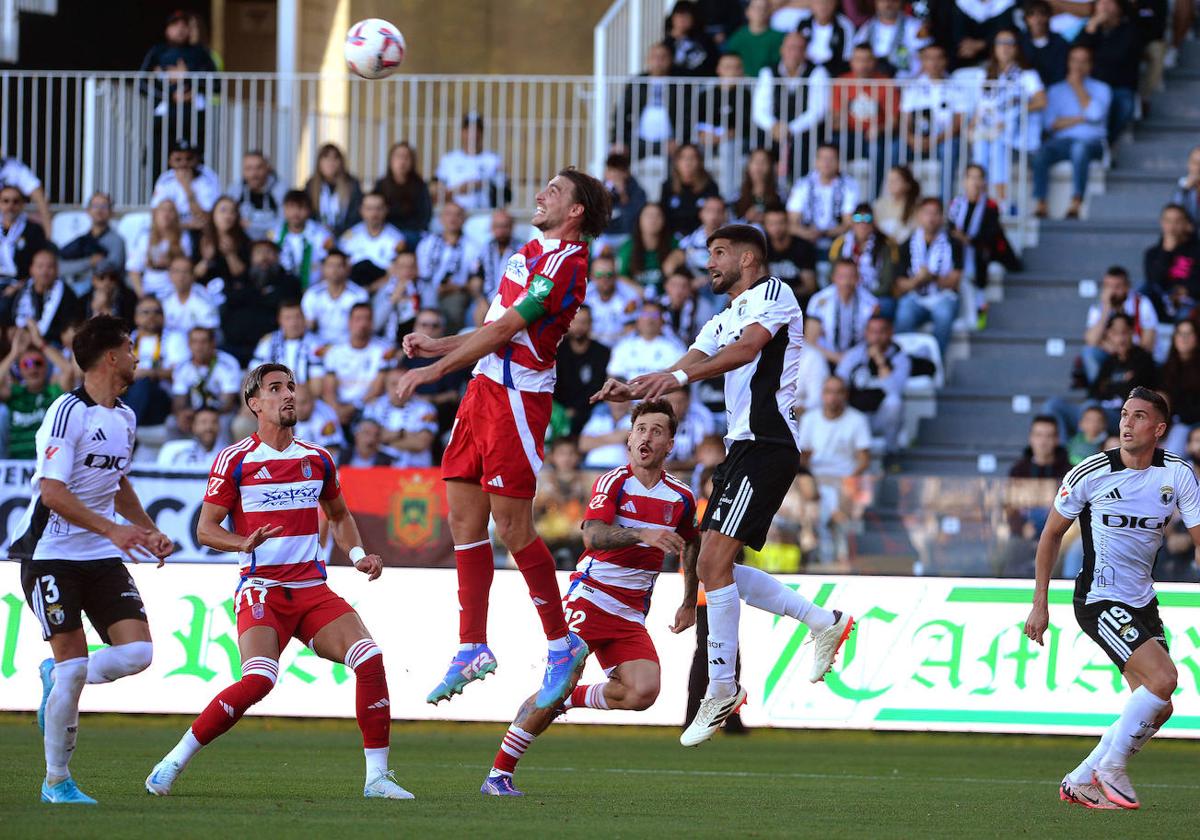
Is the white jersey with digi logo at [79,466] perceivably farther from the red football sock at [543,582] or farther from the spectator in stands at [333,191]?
the spectator in stands at [333,191]

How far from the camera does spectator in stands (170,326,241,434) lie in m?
16.8

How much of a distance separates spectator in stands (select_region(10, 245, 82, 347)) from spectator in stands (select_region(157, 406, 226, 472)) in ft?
7.55

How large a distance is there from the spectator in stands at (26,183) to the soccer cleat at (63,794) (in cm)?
1175

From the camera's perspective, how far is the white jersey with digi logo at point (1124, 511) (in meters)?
9.62

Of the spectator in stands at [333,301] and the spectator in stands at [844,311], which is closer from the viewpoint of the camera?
the spectator in stands at [844,311]

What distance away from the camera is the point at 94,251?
61.5 ft

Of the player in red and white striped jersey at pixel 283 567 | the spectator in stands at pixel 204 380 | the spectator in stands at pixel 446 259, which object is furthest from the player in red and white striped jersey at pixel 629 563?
the spectator in stands at pixel 446 259

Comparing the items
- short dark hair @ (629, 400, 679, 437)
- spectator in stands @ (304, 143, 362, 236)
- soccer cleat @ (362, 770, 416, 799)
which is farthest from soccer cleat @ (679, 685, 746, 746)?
spectator in stands @ (304, 143, 362, 236)

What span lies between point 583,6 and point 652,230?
8178mm

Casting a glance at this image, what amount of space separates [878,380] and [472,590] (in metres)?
8.38

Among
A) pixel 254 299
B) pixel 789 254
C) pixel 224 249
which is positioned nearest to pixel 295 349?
pixel 254 299

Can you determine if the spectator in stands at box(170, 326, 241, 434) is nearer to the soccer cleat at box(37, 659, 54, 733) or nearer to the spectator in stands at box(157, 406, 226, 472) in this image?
the spectator in stands at box(157, 406, 226, 472)

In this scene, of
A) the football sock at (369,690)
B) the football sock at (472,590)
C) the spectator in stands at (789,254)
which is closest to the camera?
the football sock at (369,690)

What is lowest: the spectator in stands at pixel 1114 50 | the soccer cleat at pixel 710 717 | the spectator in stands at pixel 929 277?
the soccer cleat at pixel 710 717
